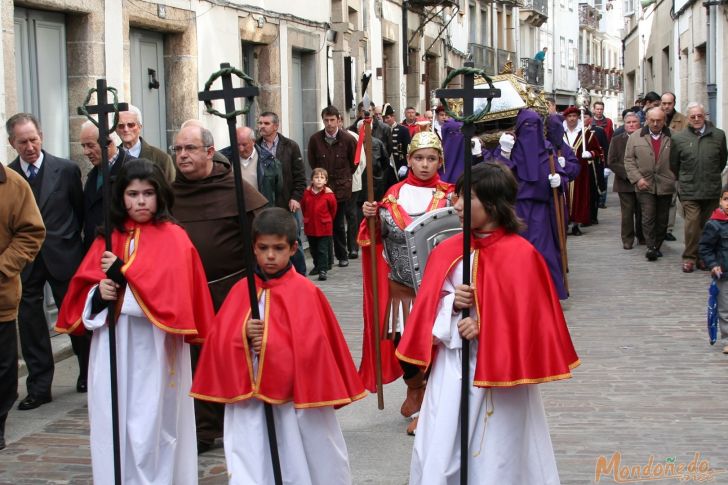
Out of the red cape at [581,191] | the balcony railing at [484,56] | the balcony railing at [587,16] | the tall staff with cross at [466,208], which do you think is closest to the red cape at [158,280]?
the tall staff with cross at [466,208]

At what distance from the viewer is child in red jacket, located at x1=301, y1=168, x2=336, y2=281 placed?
13.9 m

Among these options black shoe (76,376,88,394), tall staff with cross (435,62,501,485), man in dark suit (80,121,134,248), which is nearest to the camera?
tall staff with cross (435,62,501,485)

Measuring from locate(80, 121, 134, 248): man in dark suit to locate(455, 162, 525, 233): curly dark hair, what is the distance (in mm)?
3349

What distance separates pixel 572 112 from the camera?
19.4 meters

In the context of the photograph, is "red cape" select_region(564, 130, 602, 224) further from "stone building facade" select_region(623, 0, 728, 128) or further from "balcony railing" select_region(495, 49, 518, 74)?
"balcony railing" select_region(495, 49, 518, 74)

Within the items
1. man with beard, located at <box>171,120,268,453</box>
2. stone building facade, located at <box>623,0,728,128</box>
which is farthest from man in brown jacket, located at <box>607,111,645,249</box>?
man with beard, located at <box>171,120,268,453</box>

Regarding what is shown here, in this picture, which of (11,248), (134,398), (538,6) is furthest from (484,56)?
(134,398)

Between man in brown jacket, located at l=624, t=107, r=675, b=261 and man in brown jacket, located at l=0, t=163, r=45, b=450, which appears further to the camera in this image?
man in brown jacket, located at l=624, t=107, r=675, b=261

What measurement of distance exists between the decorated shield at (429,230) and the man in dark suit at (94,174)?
2065 mm

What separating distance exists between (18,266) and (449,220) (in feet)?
8.17

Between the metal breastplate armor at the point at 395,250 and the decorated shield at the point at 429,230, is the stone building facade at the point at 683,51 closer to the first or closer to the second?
the metal breastplate armor at the point at 395,250

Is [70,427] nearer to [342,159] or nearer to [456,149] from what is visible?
[456,149]

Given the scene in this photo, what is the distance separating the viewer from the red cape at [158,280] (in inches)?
209

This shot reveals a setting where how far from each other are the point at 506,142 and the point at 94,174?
164 inches
